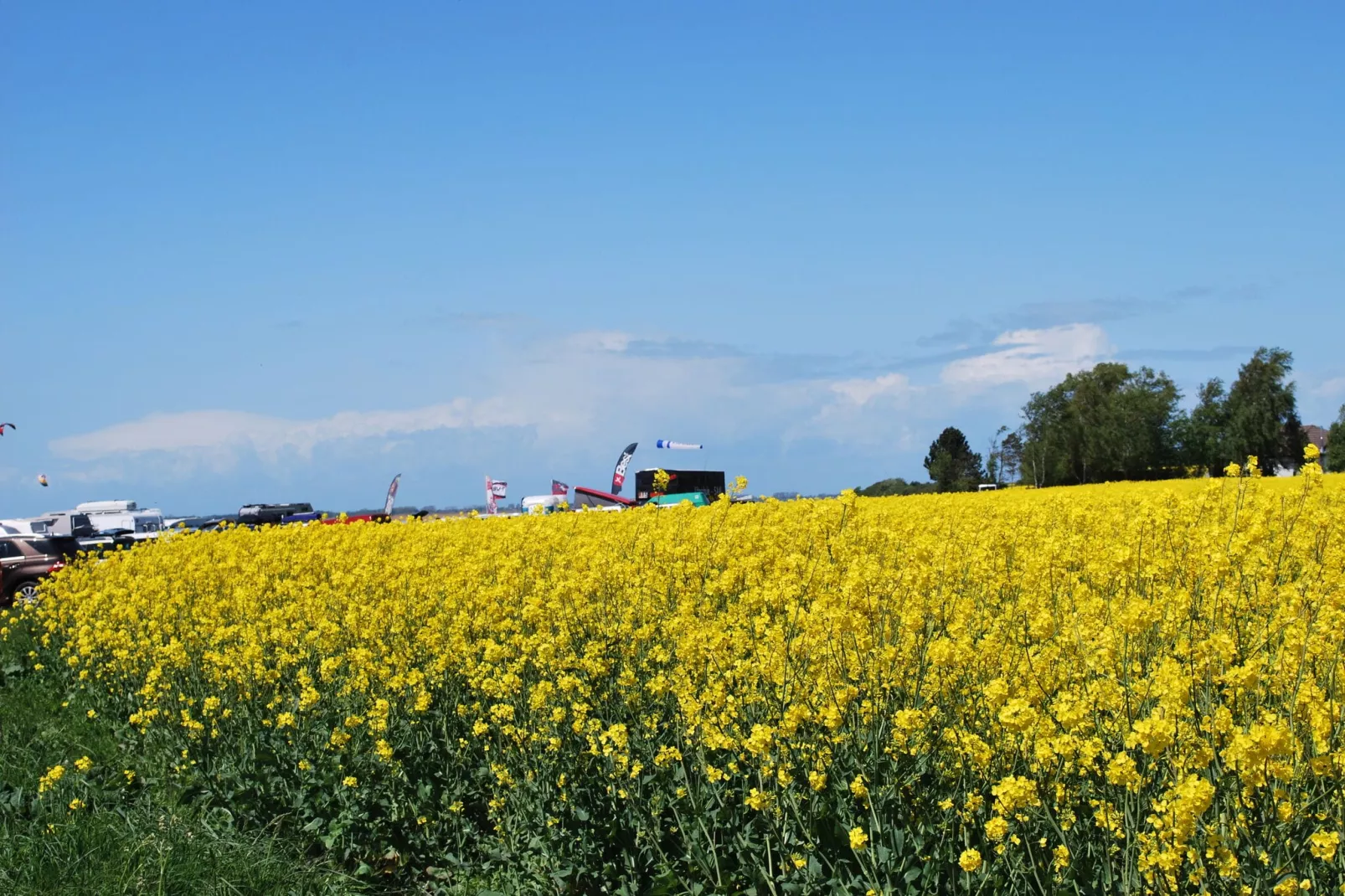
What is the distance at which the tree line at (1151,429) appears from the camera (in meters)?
76.6

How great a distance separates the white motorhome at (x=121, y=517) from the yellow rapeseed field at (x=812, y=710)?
3738cm

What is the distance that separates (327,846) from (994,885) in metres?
3.52

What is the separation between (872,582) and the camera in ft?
18.2

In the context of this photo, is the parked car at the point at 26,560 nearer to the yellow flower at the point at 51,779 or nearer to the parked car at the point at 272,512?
the yellow flower at the point at 51,779

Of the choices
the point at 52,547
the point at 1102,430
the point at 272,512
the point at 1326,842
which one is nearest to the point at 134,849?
the point at 1326,842

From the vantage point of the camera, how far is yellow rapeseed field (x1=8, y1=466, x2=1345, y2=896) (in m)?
3.82

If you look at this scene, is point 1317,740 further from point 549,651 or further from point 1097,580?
point 549,651

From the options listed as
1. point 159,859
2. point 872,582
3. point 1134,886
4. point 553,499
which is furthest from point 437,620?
point 553,499

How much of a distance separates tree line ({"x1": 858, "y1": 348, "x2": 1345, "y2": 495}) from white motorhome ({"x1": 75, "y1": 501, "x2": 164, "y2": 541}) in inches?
1718

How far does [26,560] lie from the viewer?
19.7 meters

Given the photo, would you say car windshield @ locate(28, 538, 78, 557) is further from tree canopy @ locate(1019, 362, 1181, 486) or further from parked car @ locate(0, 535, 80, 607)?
tree canopy @ locate(1019, 362, 1181, 486)

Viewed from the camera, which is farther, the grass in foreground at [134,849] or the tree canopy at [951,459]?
the tree canopy at [951,459]

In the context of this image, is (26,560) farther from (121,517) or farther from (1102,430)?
(1102,430)

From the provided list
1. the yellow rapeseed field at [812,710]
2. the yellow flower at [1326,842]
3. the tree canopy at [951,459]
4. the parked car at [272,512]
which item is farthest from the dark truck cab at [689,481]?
the tree canopy at [951,459]
